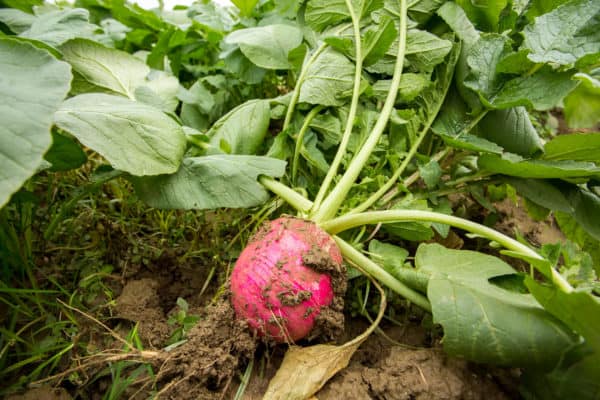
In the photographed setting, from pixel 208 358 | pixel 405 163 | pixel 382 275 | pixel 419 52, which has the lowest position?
pixel 208 358

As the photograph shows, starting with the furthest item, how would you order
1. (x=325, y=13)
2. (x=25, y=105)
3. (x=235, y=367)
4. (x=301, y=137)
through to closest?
(x=325, y=13) < (x=301, y=137) < (x=235, y=367) < (x=25, y=105)

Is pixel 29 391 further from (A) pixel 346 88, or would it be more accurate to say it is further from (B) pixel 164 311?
(A) pixel 346 88

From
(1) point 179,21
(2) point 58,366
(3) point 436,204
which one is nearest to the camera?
(2) point 58,366

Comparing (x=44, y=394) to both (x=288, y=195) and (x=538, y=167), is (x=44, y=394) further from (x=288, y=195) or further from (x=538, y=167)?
(x=538, y=167)

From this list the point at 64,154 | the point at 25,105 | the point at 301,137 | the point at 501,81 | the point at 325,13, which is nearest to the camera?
the point at 25,105

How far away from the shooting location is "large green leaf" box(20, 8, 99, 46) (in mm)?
1188

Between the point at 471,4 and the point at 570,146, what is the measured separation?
535mm

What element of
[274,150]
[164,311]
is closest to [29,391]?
[164,311]

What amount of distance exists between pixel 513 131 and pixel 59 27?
1.36 metres

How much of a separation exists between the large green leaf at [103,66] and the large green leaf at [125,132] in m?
0.33

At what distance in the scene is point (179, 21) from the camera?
7.42 feet

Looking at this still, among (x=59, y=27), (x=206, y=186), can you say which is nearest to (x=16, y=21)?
(x=59, y=27)

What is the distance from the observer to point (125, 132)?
100cm

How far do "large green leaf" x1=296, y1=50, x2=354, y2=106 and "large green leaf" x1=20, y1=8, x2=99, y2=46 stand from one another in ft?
2.27
